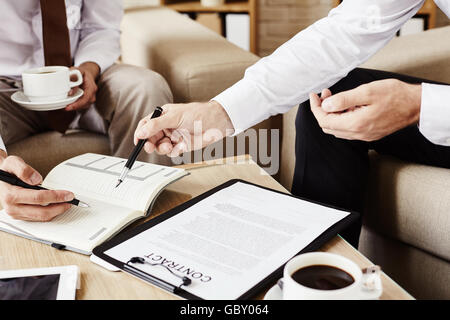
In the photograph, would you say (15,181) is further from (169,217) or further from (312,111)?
(312,111)

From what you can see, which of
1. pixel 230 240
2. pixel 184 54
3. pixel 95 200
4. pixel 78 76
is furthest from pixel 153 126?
pixel 184 54

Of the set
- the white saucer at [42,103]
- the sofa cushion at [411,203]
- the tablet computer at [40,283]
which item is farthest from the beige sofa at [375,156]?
the tablet computer at [40,283]

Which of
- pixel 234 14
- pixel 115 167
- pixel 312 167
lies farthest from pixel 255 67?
pixel 234 14

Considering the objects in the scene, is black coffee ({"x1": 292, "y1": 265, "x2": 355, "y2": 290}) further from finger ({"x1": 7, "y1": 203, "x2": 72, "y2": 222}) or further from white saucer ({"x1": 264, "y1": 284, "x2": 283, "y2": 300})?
finger ({"x1": 7, "y1": 203, "x2": 72, "y2": 222})

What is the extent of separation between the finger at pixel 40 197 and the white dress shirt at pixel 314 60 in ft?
1.16

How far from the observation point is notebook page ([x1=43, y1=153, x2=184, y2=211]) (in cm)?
86

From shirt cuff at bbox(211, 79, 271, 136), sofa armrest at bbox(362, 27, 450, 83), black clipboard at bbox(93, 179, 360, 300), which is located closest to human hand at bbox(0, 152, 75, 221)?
black clipboard at bbox(93, 179, 360, 300)

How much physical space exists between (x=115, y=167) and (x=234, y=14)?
70.4 inches

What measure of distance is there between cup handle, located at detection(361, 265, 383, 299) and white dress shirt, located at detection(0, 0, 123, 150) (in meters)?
1.09

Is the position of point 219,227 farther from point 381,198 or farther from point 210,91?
point 210,91

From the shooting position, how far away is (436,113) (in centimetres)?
78

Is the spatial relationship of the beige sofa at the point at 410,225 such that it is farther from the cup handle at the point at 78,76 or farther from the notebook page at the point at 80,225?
the cup handle at the point at 78,76

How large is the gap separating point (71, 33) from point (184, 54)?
0.35m

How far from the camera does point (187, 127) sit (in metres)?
0.91
